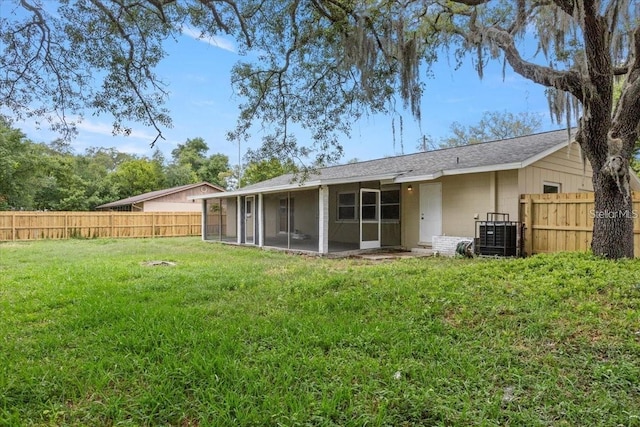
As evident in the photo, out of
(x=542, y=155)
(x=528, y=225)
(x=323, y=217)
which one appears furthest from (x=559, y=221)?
(x=323, y=217)

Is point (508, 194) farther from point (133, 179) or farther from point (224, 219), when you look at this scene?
point (133, 179)

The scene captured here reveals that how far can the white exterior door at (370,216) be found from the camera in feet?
38.8

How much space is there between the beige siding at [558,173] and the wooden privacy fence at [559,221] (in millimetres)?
532

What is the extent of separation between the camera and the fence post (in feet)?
29.2

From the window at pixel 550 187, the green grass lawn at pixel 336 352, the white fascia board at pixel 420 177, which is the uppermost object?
the white fascia board at pixel 420 177

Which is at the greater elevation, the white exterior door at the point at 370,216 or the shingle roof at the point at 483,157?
the shingle roof at the point at 483,157

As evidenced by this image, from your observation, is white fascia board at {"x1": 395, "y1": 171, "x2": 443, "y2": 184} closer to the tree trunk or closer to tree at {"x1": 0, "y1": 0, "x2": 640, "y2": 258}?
tree at {"x1": 0, "y1": 0, "x2": 640, "y2": 258}

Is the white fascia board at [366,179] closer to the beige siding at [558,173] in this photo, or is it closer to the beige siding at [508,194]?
the beige siding at [508,194]

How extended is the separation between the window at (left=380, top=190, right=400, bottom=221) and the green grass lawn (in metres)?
6.09

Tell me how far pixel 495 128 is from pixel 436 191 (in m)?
20.7

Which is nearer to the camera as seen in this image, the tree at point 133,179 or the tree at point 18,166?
the tree at point 18,166

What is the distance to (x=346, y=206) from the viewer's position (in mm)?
13320

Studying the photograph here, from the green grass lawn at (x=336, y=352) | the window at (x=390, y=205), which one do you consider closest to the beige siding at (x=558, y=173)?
the window at (x=390, y=205)

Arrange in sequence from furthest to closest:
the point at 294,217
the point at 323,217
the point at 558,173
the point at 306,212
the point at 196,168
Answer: the point at 196,168 < the point at 294,217 < the point at 306,212 < the point at 323,217 < the point at 558,173
